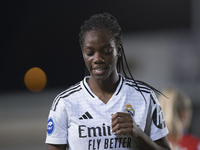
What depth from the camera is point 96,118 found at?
185cm

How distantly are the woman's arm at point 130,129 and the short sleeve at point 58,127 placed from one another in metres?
0.31

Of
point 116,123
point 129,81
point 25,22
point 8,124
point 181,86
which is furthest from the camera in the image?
point 25,22

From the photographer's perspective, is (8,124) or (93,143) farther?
(8,124)

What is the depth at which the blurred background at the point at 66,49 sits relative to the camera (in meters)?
8.53

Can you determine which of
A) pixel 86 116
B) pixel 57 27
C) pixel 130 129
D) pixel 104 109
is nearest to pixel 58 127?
pixel 86 116

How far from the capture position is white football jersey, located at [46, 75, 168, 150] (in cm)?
181

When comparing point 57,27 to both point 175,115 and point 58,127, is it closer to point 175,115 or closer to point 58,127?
point 175,115

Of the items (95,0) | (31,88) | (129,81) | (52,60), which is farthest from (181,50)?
(129,81)

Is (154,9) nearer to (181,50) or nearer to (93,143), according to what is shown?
(181,50)

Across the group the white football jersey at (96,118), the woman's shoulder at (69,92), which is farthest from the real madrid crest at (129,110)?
the woman's shoulder at (69,92)

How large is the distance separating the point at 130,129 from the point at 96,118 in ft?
0.79

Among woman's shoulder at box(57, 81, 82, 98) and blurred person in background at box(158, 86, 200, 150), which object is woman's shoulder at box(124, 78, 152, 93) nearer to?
woman's shoulder at box(57, 81, 82, 98)

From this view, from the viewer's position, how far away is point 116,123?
1.69 m

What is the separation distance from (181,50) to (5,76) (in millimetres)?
5663
